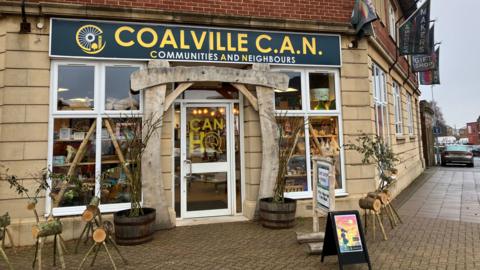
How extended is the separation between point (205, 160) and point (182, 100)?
1.36m

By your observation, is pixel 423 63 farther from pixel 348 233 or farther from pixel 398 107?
pixel 348 233

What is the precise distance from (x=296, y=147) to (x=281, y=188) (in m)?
1.37

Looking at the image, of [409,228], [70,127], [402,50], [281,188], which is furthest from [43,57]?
[402,50]

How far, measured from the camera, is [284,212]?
5898 mm

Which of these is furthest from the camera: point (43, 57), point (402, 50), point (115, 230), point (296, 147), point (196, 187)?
point (402, 50)

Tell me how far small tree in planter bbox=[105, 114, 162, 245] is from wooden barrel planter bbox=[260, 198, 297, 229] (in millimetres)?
2044

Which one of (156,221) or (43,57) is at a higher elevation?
(43,57)

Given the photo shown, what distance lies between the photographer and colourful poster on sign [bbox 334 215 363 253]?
157 inches

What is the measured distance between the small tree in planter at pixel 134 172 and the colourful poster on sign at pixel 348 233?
3034mm

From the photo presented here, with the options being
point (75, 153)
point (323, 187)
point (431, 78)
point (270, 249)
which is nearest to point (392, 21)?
point (431, 78)

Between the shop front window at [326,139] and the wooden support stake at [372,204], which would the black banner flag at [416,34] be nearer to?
the shop front window at [326,139]

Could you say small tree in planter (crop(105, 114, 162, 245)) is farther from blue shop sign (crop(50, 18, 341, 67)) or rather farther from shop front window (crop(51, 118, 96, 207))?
blue shop sign (crop(50, 18, 341, 67))

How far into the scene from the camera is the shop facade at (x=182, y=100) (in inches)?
226

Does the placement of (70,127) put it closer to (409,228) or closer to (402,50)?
(409,228)
